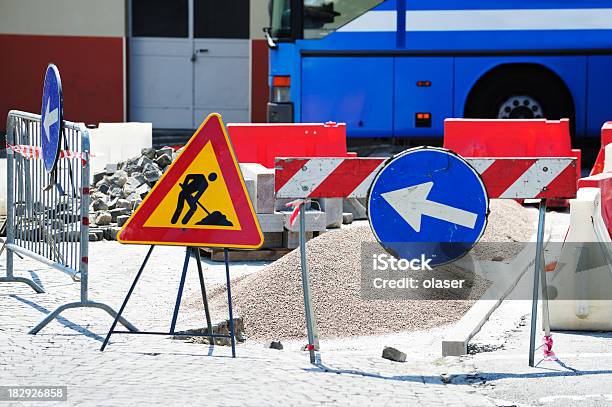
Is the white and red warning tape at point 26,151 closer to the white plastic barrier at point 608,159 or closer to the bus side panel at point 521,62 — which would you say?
the white plastic barrier at point 608,159

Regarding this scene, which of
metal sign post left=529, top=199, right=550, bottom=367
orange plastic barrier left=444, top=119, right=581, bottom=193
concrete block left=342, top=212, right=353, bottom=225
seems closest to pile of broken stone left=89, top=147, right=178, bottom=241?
concrete block left=342, top=212, right=353, bottom=225

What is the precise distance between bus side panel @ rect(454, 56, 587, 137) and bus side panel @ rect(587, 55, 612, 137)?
0.32 ft

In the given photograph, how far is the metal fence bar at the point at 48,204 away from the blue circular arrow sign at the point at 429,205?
179cm

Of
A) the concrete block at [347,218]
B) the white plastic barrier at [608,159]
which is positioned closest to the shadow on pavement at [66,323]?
the white plastic barrier at [608,159]

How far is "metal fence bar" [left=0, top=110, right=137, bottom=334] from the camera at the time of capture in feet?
24.8

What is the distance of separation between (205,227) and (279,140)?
20.9 ft

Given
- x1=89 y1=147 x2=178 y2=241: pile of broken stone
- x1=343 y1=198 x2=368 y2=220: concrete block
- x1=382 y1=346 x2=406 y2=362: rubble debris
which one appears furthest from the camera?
x1=343 y1=198 x2=368 y2=220: concrete block

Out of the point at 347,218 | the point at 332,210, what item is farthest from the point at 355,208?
the point at 332,210

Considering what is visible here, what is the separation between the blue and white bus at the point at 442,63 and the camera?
1659 cm

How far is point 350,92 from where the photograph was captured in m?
16.8

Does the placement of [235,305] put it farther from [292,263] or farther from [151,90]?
[151,90]

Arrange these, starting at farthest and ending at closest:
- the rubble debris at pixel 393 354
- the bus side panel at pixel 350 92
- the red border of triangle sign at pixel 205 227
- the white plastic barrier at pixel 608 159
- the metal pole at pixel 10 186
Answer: the bus side panel at pixel 350 92
the white plastic barrier at pixel 608 159
the metal pole at pixel 10 186
the rubble debris at pixel 393 354
the red border of triangle sign at pixel 205 227

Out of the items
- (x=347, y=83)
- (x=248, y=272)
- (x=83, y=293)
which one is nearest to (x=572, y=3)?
(x=347, y=83)

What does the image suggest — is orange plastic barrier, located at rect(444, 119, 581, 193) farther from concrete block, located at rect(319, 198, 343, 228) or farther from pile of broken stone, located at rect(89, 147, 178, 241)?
pile of broken stone, located at rect(89, 147, 178, 241)
